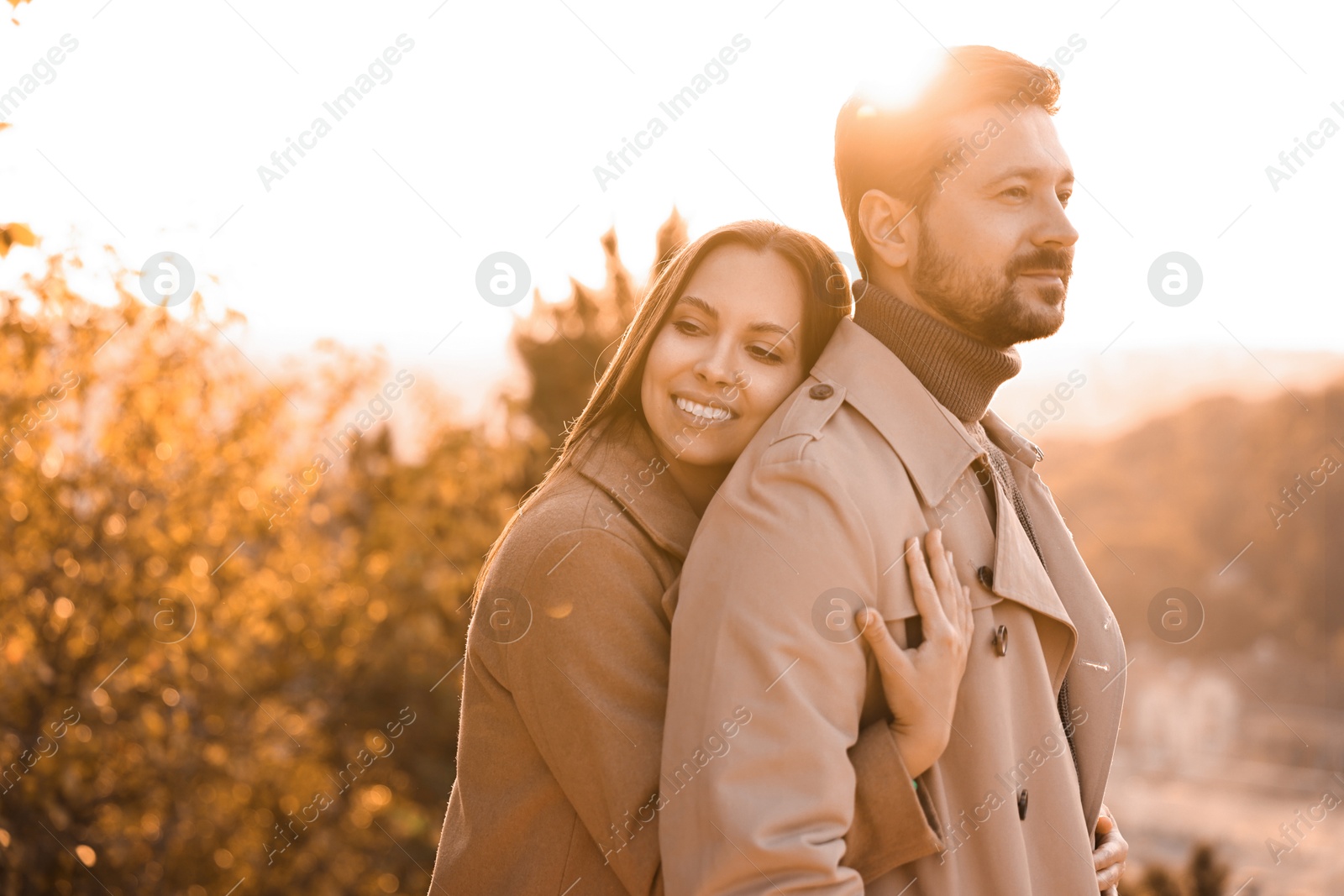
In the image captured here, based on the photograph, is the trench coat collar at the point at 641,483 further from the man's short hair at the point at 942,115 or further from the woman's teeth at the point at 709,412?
the man's short hair at the point at 942,115

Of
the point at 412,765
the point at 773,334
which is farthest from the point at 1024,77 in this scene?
the point at 412,765

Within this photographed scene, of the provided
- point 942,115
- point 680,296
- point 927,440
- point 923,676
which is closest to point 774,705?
point 923,676

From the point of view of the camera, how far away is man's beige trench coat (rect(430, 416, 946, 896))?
1877mm

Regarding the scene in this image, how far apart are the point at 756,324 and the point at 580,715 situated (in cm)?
86

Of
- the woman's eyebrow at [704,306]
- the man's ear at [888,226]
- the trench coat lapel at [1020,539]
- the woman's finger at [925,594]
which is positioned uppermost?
the man's ear at [888,226]

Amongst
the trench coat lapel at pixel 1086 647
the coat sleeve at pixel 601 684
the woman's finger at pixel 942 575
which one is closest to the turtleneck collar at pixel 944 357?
the trench coat lapel at pixel 1086 647

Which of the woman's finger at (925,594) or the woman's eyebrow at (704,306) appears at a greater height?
the woman's eyebrow at (704,306)

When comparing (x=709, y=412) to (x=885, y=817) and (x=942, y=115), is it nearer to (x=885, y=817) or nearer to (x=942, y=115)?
(x=942, y=115)

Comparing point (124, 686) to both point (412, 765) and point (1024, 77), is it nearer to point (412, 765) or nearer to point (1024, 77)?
point (412, 765)

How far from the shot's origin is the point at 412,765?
26.5ft

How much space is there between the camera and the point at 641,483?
223 centimetres

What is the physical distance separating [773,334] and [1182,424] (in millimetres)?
14041

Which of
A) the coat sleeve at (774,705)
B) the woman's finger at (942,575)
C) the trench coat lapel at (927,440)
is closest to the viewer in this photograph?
the coat sleeve at (774,705)

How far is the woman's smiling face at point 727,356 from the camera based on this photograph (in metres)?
2.25
